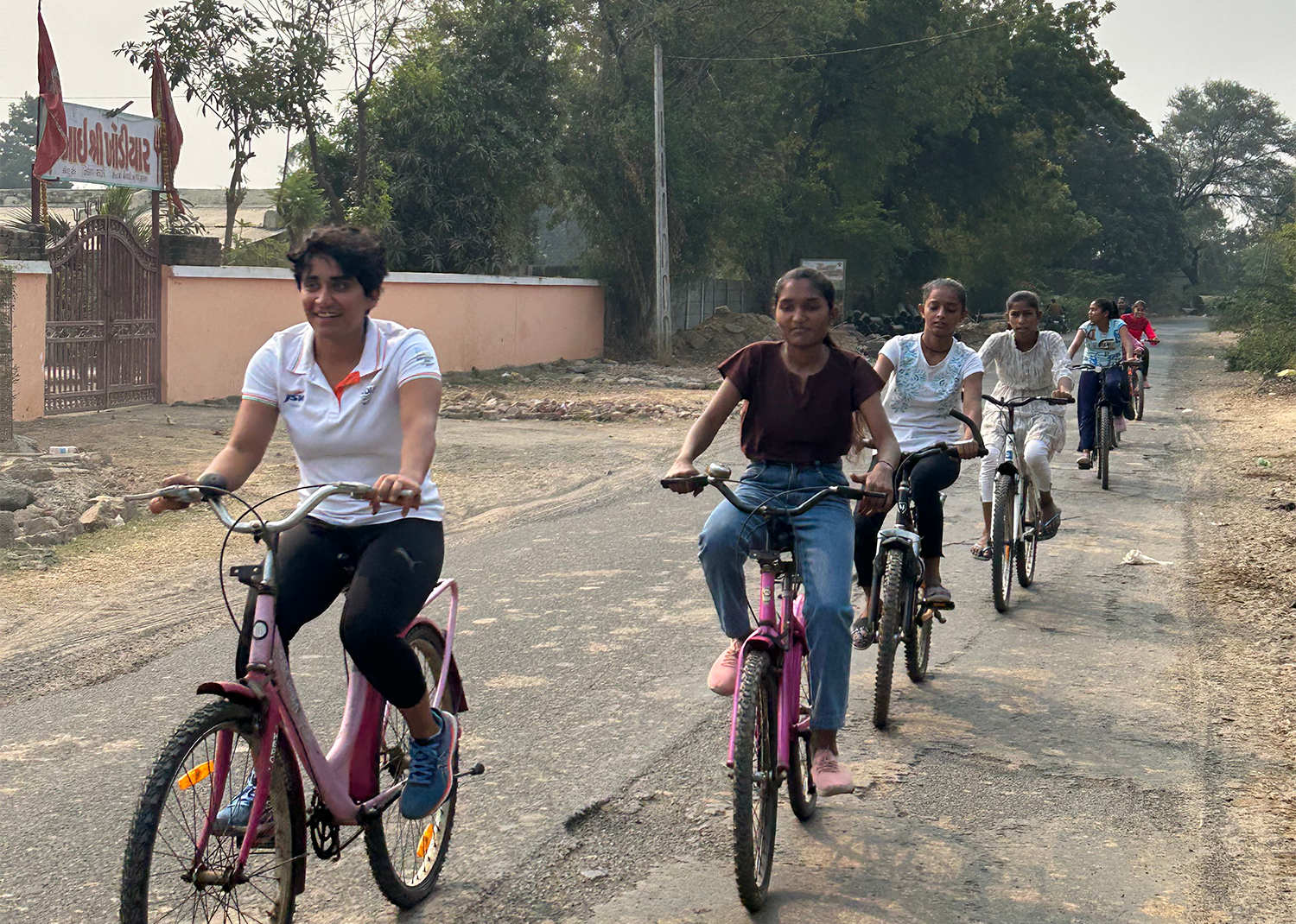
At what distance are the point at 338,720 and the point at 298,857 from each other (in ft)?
7.18

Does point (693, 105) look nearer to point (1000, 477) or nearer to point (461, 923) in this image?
point (1000, 477)

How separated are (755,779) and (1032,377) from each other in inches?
201

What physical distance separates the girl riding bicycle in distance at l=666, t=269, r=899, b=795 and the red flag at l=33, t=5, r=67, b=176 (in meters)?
13.7

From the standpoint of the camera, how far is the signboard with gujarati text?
15.9m

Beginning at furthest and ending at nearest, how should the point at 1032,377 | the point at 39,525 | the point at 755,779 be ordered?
the point at 39,525 → the point at 1032,377 → the point at 755,779

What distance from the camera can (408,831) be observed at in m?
3.73

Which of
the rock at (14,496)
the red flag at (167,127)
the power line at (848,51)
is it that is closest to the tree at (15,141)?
the power line at (848,51)

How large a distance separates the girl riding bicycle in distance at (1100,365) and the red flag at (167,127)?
12.0 meters

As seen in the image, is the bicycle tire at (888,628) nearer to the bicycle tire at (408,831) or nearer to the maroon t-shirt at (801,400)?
the maroon t-shirt at (801,400)

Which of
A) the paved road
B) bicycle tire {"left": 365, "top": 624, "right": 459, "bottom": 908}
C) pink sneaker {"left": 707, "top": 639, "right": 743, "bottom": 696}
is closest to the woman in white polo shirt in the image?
bicycle tire {"left": 365, "top": 624, "right": 459, "bottom": 908}

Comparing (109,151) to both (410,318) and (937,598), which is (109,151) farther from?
(937,598)

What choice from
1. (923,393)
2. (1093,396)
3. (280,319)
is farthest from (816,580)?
(280,319)

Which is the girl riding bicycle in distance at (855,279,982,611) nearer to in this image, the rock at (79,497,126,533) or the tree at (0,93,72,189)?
the rock at (79,497,126,533)

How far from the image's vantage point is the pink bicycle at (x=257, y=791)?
111 inches
